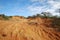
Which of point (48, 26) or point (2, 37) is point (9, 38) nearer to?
point (2, 37)

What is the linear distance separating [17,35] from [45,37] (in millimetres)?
2555

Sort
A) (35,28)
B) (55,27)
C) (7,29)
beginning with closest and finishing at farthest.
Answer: (7,29) → (35,28) → (55,27)

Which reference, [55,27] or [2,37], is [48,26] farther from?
[2,37]

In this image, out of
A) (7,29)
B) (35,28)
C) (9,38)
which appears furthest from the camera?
(35,28)

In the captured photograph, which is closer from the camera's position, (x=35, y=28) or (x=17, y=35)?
(x=17, y=35)

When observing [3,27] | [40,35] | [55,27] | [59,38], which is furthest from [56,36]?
[3,27]

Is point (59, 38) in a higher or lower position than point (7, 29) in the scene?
lower

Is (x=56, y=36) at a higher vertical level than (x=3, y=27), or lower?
lower

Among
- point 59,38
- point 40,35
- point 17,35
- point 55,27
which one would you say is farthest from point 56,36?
point 17,35

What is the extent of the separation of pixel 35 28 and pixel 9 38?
3845mm

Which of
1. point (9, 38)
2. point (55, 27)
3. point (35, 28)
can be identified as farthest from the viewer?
point (55, 27)

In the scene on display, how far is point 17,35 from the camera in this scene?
12758 millimetres

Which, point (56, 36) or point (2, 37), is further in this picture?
point (56, 36)

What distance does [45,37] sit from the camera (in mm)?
13727
